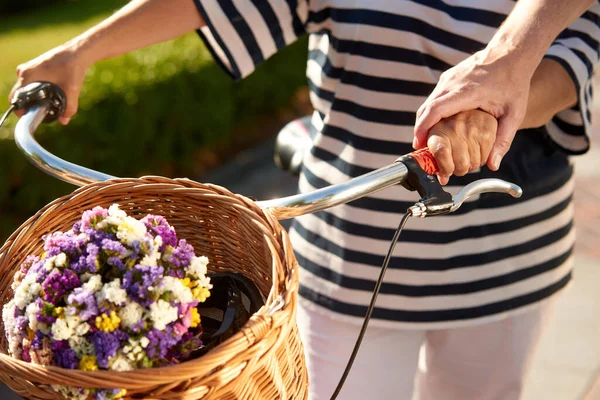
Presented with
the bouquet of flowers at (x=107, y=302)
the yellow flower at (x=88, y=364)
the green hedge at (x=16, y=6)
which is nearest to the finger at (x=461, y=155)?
the bouquet of flowers at (x=107, y=302)

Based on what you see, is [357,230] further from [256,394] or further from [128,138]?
[128,138]

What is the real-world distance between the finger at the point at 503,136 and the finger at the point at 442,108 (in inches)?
3.1

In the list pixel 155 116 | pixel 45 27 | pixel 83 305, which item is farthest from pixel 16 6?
pixel 83 305

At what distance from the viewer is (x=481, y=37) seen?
175 cm

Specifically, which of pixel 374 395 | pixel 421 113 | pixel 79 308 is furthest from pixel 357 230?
pixel 79 308

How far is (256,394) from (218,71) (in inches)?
181

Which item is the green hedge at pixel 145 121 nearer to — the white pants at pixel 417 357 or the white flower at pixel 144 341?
the white pants at pixel 417 357

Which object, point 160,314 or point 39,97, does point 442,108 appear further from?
point 39,97

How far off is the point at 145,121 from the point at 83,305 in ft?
13.2

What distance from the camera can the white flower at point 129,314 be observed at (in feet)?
3.45

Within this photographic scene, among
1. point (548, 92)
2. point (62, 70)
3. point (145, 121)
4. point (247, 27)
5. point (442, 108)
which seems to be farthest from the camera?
point (145, 121)

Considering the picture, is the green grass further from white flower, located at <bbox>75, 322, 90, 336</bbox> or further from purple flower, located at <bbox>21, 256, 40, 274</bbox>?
white flower, located at <bbox>75, 322, 90, 336</bbox>

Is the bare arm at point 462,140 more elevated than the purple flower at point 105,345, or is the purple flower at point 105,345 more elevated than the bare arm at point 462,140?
the bare arm at point 462,140

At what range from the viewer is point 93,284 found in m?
1.07
